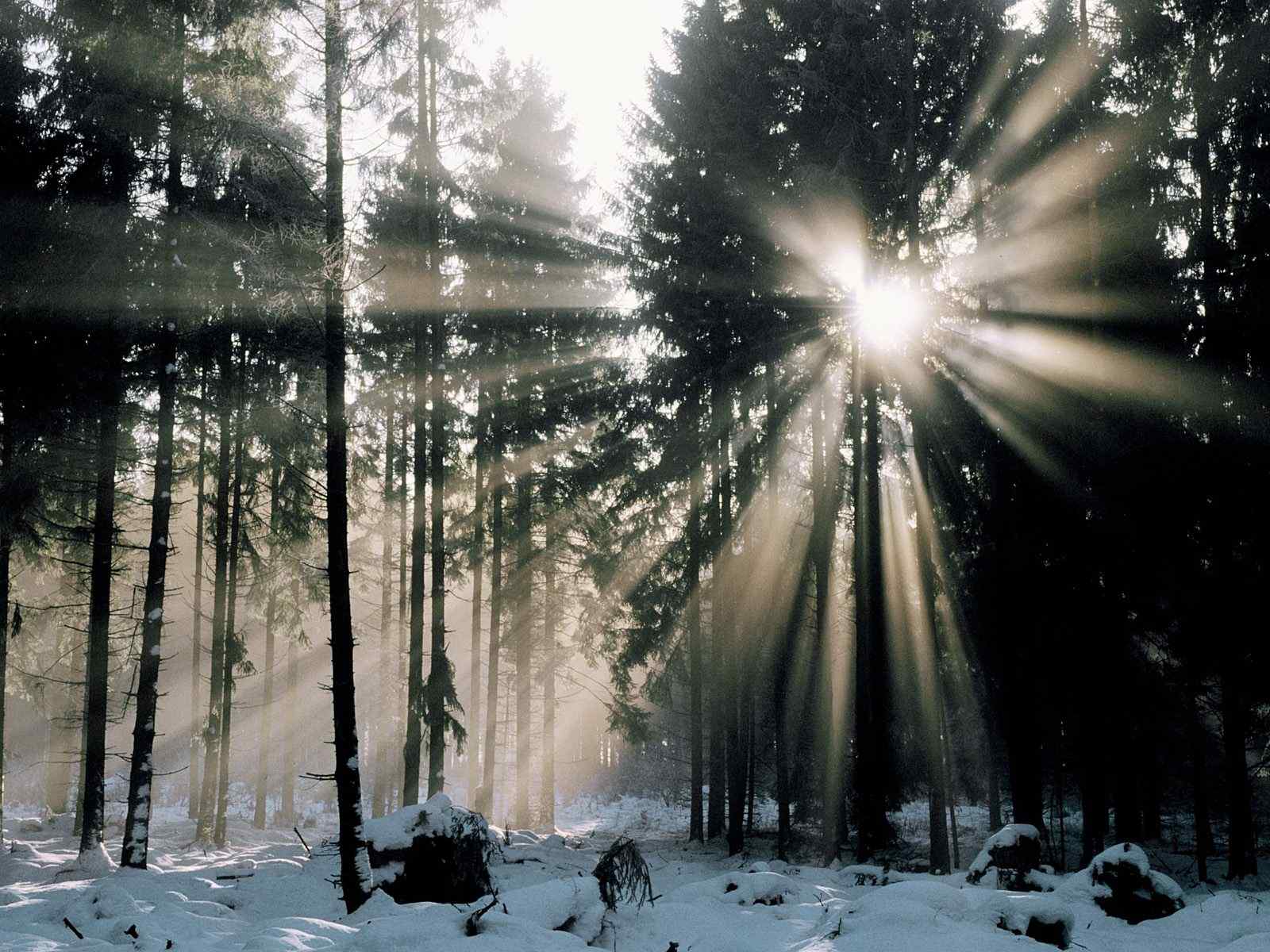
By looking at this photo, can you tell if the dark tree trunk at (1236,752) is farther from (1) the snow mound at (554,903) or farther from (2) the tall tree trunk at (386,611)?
(2) the tall tree trunk at (386,611)

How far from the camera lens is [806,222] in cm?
1552

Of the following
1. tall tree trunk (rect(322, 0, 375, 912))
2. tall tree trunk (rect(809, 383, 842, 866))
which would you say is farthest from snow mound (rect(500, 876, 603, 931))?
tall tree trunk (rect(809, 383, 842, 866))

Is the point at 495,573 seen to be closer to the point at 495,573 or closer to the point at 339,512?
the point at 495,573

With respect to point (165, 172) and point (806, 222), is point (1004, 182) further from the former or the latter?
point (165, 172)

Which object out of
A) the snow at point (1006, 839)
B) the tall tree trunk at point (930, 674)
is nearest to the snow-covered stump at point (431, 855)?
the snow at point (1006, 839)

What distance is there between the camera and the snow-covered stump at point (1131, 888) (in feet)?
25.5

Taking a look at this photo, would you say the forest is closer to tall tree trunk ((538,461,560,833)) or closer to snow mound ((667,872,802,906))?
snow mound ((667,872,802,906))

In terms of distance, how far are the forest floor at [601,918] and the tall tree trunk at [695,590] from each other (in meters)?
6.76

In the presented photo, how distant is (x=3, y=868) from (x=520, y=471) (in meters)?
12.0


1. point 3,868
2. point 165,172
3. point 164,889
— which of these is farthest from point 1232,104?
point 3,868

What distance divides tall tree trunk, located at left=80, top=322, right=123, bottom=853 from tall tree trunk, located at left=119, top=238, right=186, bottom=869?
73cm

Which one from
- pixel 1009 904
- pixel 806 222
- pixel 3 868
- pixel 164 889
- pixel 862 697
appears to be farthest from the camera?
pixel 806 222

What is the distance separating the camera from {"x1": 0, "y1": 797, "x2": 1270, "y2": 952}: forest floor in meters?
6.17

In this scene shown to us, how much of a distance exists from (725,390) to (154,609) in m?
11.2
